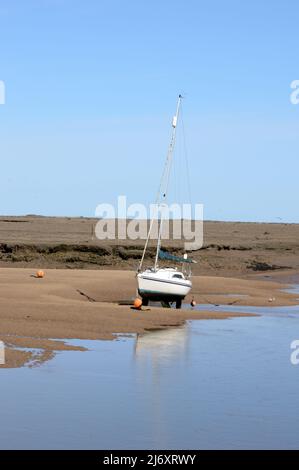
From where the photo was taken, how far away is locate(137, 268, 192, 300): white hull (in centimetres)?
3900

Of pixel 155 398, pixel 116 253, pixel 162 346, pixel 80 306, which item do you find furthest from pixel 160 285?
pixel 116 253

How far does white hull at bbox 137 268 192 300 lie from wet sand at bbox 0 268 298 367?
147 cm

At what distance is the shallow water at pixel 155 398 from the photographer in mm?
15680

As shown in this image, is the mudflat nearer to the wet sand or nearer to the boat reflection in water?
the wet sand

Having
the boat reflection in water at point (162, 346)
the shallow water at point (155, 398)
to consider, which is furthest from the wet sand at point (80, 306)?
the shallow water at point (155, 398)

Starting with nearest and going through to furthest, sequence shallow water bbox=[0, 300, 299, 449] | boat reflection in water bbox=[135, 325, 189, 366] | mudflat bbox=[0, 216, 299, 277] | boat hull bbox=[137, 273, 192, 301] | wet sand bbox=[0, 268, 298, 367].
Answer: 1. shallow water bbox=[0, 300, 299, 449]
2. boat reflection in water bbox=[135, 325, 189, 366]
3. wet sand bbox=[0, 268, 298, 367]
4. boat hull bbox=[137, 273, 192, 301]
5. mudflat bbox=[0, 216, 299, 277]

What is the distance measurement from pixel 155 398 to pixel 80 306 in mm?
15288

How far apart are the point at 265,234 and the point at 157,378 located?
273 feet

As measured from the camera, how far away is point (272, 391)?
20531 mm

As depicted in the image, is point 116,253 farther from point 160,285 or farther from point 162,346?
point 162,346

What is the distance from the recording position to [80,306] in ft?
111

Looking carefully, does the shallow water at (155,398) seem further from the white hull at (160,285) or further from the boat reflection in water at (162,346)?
the white hull at (160,285)

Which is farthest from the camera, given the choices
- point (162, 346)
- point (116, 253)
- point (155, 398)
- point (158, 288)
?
point (116, 253)

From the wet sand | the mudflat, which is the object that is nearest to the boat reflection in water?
Answer: the wet sand
